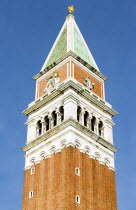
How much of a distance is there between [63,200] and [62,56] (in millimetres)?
20512

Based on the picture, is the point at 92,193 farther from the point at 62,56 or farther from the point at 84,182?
the point at 62,56

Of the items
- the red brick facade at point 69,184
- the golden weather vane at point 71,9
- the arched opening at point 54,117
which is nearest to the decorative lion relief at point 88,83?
the arched opening at point 54,117

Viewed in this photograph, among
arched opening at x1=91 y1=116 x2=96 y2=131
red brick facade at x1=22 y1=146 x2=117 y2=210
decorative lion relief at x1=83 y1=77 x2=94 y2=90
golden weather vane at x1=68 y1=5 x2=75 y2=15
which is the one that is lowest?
red brick facade at x1=22 y1=146 x2=117 y2=210

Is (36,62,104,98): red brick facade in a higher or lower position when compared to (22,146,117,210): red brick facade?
higher

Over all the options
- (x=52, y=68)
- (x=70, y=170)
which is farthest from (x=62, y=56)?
(x=70, y=170)

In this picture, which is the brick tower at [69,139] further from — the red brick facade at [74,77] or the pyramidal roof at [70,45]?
the pyramidal roof at [70,45]

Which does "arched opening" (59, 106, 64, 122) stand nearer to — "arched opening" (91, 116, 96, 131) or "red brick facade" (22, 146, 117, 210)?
"arched opening" (91, 116, 96, 131)

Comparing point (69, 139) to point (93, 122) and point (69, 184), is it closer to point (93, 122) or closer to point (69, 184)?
point (69, 184)

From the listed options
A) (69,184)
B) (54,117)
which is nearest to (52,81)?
(54,117)

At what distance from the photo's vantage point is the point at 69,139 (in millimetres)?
47750

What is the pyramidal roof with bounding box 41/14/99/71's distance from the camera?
2340 inches

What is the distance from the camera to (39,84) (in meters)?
59.5

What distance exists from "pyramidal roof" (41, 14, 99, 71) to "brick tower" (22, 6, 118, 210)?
19cm

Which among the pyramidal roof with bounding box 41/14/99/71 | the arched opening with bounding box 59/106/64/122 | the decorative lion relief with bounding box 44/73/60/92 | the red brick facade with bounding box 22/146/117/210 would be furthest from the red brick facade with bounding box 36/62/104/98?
the red brick facade with bounding box 22/146/117/210
